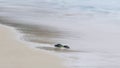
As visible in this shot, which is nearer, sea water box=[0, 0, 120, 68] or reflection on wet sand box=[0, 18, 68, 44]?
sea water box=[0, 0, 120, 68]

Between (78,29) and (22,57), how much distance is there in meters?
3.90

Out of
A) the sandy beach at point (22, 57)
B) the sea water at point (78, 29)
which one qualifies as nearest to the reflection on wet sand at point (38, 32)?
the sea water at point (78, 29)

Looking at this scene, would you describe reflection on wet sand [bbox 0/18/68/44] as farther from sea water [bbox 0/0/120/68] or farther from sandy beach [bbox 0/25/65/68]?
sandy beach [bbox 0/25/65/68]

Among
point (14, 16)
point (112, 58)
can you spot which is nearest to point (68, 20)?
point (14, 16)

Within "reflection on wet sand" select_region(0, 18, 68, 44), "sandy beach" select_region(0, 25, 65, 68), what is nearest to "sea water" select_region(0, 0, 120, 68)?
"reflection on wet sand" select_region(0, 18, 68, 44)

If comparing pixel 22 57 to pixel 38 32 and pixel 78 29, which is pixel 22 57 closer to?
pixel 38 32

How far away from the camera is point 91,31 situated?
9.60 meters

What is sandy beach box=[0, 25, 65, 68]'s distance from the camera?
18.7ft

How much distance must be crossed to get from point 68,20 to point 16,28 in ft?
8.18

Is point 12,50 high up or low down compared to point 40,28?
down

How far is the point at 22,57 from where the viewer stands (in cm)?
613

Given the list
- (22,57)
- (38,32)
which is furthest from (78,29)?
(22,57)

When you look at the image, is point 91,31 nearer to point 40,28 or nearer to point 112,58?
point 40,28

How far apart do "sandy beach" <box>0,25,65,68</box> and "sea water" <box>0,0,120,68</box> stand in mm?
280
